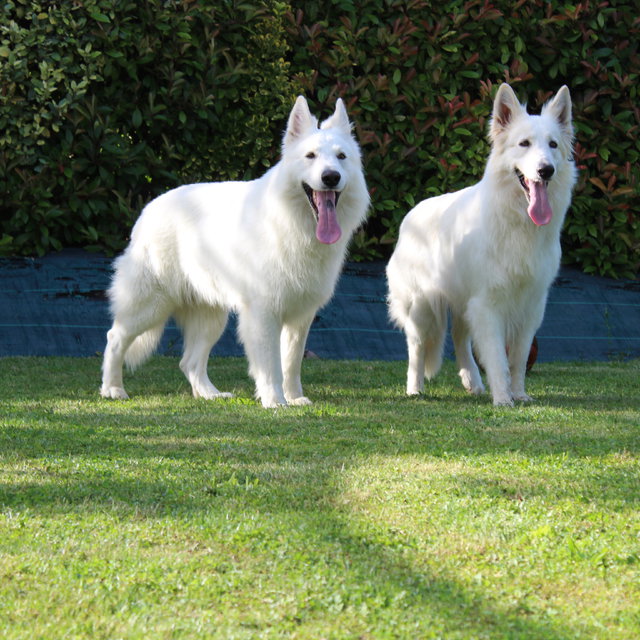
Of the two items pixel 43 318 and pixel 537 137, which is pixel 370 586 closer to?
pixel 537 137

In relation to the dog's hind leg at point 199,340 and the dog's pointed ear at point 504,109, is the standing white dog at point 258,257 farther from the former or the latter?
the dog's pointed ear at point 504,109

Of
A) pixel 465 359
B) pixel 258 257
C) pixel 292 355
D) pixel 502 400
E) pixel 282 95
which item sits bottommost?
pixel 465 359

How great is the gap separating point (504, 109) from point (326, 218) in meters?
1.34

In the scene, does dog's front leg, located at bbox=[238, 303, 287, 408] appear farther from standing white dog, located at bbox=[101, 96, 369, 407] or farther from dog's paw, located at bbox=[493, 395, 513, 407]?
dog's paw, located at bbox=[493, 395, 513, 407]

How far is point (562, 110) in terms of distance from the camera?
6.36m

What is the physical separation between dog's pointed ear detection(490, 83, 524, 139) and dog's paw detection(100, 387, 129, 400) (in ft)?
9.52

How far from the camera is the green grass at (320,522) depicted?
2660 millimetres

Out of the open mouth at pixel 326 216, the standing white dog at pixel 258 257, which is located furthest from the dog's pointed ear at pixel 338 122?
the open mouth at pixel 326 216

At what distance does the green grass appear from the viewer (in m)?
2.66

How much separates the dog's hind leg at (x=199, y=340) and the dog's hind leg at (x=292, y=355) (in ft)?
1.75

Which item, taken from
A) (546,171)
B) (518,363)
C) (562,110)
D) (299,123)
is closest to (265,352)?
(299,123)

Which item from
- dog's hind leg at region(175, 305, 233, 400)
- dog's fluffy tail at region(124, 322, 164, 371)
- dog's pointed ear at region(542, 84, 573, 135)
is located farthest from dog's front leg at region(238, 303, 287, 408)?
dog's pointed ear at region(542, 84, 573, 135)

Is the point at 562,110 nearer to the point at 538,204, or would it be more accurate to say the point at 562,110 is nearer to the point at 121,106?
the point at 538,204

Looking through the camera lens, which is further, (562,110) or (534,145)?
(562,110)
